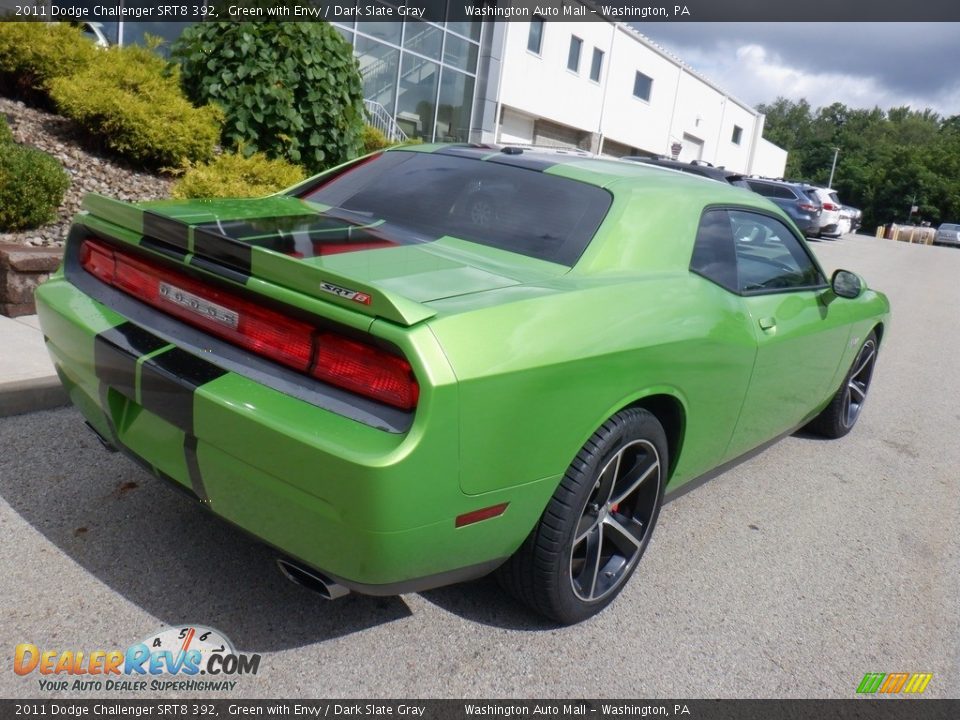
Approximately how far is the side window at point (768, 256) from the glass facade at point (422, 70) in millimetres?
13842

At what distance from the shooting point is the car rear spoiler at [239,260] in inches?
81.7

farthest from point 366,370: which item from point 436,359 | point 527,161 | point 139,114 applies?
point 139,114

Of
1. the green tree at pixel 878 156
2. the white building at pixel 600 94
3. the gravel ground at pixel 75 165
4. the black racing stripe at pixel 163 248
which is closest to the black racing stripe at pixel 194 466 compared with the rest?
the black racing stripe at pixel 163 248

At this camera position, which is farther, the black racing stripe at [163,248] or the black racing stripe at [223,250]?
the black racing stripe at [163,248]

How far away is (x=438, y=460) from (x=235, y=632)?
0.98 meters

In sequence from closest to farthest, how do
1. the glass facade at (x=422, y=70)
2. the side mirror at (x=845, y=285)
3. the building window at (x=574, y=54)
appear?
1. the side mirror at (x=845, y=285)
2. the glass facade at (x=422, y=70)
3. the building window at (x=574, y=54)

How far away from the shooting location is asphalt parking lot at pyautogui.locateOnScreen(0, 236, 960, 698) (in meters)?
2.48

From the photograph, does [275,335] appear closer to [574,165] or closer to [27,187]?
[574,165]

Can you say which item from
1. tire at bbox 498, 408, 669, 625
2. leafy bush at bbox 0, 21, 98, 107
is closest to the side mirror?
tire at bbox 498, 408, 669, 625

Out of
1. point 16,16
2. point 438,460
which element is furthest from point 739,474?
point 16,16

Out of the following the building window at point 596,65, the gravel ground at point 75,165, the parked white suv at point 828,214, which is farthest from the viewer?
the building window at point 596,65

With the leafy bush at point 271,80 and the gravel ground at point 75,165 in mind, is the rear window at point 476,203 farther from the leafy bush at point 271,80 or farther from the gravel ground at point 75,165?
the leafy bush at point 271,80

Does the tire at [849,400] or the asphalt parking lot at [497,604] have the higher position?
the tire at [849,400]

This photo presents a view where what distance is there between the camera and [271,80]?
745 cm
